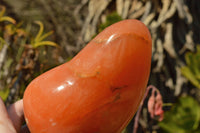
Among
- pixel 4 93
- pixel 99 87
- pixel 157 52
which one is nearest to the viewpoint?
pixel 99 87

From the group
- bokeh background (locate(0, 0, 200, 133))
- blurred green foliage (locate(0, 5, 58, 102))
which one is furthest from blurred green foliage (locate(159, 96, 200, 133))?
blurred green foliage (locate(0, 5, 58, 102))

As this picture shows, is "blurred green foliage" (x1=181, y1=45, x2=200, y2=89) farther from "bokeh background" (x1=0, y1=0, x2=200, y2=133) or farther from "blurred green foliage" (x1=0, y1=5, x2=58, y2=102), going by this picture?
"blurred green foliage" (x1=0, y1=5, x2=58, y2=102)

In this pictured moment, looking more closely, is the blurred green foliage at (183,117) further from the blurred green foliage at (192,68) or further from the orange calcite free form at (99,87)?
the orange calcite free form at (99,87)

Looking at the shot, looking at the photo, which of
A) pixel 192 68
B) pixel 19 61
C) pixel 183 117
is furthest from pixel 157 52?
pixel 19 61

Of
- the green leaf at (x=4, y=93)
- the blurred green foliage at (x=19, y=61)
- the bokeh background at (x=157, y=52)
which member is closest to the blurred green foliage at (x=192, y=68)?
the bokeh background at (x=157, y=52)

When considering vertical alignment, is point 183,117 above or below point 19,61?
below

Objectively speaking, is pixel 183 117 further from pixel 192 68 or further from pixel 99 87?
pixel 99 87

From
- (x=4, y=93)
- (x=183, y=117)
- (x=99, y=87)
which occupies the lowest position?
(x=183, y=117)
